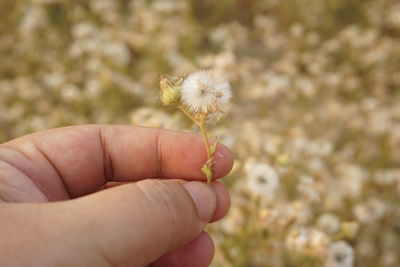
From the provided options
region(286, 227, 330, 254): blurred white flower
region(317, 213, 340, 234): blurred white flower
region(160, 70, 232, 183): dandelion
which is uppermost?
region(160, 70, 232, 183): dandelion

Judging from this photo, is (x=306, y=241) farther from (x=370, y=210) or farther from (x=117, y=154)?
(x=370, y=210)

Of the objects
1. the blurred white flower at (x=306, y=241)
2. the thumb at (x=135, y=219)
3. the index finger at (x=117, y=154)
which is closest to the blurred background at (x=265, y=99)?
the blurred white flower at (x=306, y=241)

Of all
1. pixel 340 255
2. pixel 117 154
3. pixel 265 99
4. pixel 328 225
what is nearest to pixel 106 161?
pixel 117 154

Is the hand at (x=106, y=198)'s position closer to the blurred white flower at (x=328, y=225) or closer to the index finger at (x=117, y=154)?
the index finger at (x=117, y=154)

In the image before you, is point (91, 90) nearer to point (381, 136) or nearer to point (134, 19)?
point (134, 19)

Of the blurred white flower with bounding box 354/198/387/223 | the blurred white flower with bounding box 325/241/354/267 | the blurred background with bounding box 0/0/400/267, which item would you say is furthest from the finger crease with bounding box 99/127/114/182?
the blurred white flower with bounding box 354/198/387/223

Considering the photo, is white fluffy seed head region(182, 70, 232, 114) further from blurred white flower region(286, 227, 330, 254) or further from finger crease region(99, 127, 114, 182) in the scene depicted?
blurred white flower region(286, 227, 330, 254)
